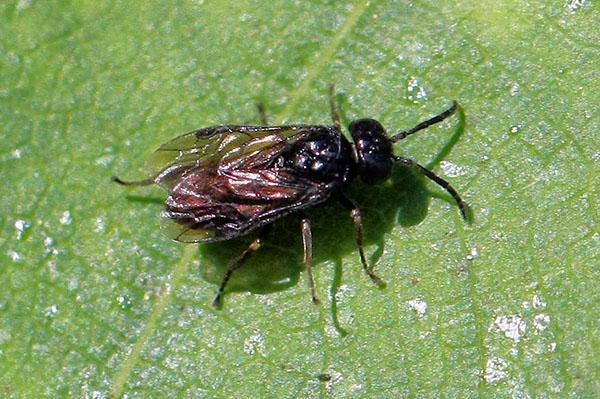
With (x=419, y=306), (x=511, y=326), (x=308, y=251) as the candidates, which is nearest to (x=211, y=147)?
(x=308, y=251)

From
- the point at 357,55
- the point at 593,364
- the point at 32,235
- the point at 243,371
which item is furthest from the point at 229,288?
the point at 593,364

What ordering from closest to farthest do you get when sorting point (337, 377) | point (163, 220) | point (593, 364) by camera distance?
point (593, 364) < point (337, 377) < point (163, 220)

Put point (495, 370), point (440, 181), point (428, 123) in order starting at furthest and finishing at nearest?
point (428, 123)
point (440, 181)
point (495, 370)

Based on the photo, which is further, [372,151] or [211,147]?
[211,147]

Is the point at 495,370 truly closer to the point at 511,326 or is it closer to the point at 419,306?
the point at 511,326

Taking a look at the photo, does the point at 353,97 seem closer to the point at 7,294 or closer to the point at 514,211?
the point at 514,211

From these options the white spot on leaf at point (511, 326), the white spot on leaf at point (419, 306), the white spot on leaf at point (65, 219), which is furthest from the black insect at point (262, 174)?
the white spot on leaf at point (511, 326)
